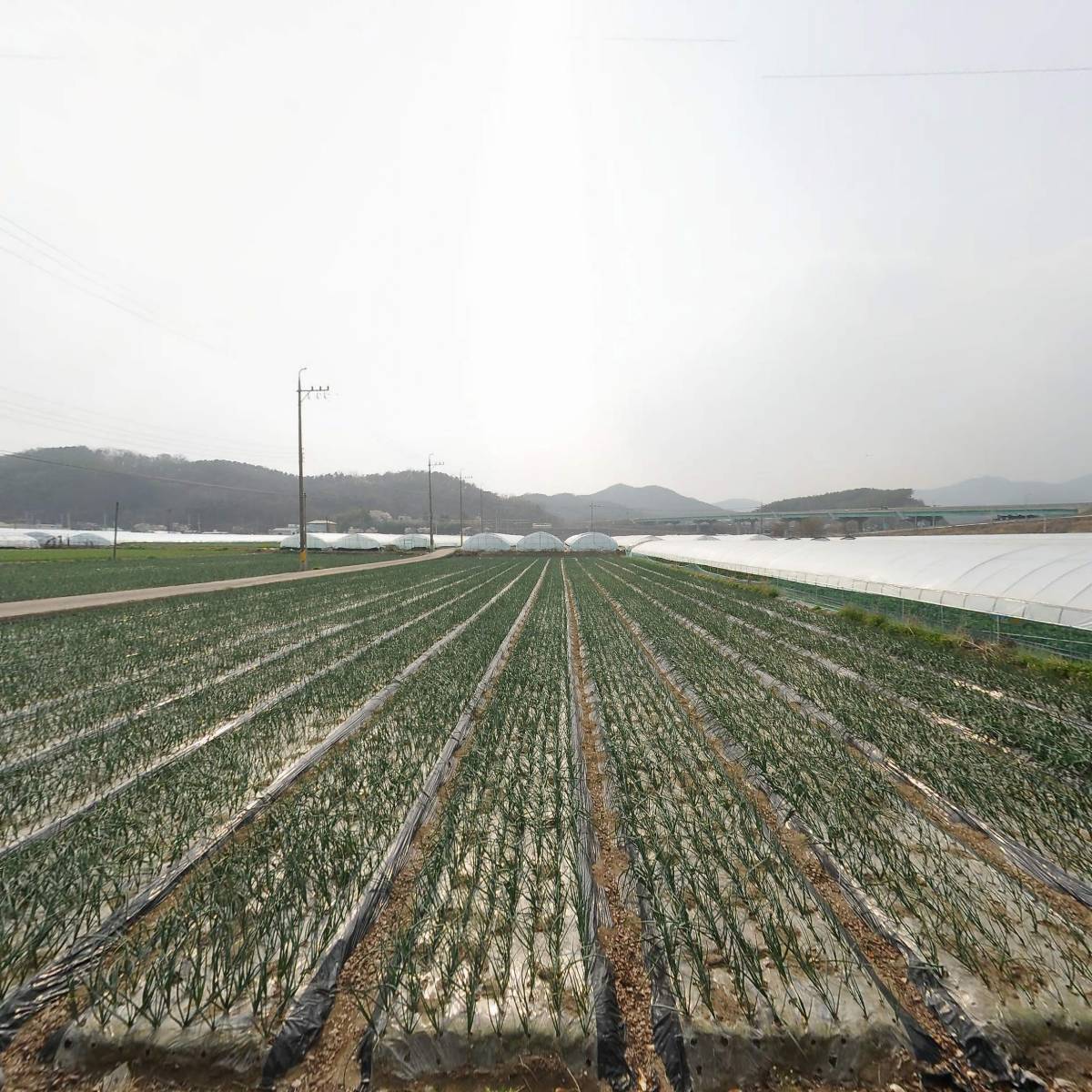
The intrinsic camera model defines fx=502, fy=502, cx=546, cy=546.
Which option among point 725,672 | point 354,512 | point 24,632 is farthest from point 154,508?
point 725,672

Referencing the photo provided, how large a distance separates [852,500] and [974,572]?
495 feet

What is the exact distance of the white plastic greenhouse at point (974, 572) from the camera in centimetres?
901

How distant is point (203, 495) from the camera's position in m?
142

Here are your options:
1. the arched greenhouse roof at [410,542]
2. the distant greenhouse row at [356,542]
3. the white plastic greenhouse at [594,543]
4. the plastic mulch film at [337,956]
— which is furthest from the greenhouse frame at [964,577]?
the arched greenhouse roof at [410,542]

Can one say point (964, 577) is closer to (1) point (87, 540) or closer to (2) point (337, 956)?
(2) point (337, 956)

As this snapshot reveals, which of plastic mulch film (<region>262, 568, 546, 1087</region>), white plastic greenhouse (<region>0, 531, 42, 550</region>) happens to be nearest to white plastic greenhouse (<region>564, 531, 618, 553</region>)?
plastic mulch film (<region>262, 568, 546, 1087</region>)

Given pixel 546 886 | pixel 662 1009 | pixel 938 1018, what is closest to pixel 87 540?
pixel 546 886

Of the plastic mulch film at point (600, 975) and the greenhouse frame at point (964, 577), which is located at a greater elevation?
the greenhouse frame at point (964, 577)

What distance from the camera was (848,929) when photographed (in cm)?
280

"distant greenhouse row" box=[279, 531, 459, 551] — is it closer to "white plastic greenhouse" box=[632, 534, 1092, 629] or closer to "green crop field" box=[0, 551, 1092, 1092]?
"white plastic greenhouse" box=[632, 534, 1092, 629]

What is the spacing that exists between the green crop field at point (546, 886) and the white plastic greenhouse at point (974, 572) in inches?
123

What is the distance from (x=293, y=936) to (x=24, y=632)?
12.9m

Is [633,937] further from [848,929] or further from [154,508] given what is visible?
[154,508]

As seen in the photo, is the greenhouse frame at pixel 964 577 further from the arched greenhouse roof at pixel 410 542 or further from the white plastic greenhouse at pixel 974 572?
the arched greenhouse roof at pixel 410 542
